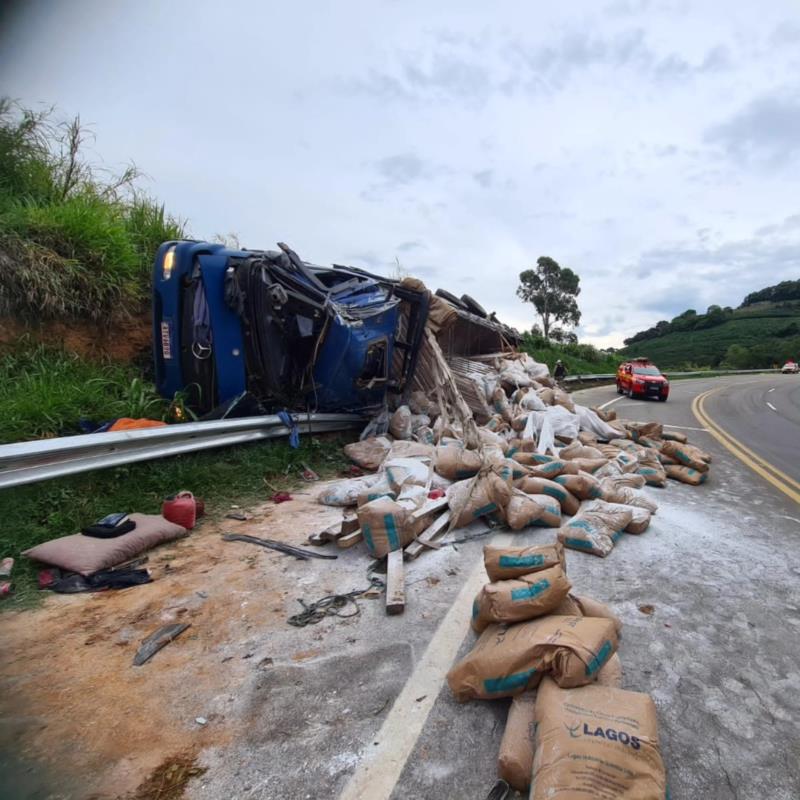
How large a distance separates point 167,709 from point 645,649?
2.06 metres

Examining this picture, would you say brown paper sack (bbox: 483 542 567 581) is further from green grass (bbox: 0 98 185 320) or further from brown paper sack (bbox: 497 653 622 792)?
green grass (bbox: 0 98 185 320)

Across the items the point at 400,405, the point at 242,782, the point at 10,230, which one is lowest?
the point at 242,782

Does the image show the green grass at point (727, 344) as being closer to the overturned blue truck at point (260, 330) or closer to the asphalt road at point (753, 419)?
the asphalt road at point (753, 419)

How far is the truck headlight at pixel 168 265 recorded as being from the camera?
16.4 feet

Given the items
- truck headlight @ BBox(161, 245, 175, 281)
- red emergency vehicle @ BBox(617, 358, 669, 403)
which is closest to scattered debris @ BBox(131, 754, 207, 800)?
truck headlight @ BBox(161, 245, 175, 281)

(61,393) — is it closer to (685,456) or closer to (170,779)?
(170,779)

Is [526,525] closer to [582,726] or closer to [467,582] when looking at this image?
[467,582]

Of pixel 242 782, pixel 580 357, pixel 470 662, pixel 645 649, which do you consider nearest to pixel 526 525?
pixel 645 649

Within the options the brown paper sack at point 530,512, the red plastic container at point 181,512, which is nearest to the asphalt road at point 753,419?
the brown paper sack at point 530,512

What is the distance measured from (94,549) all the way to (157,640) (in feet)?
3.26

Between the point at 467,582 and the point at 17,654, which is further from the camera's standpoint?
the point at 467,582

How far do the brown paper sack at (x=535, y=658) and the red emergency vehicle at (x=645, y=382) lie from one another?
17.9 meters

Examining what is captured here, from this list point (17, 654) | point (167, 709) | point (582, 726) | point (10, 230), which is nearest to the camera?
point (582, 726)

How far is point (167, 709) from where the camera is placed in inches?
71.6
